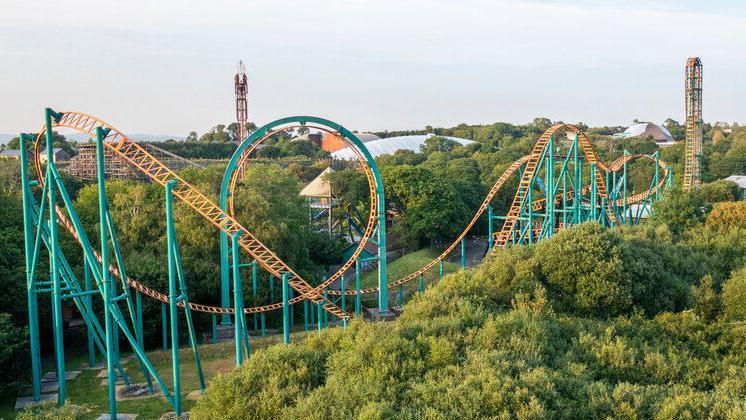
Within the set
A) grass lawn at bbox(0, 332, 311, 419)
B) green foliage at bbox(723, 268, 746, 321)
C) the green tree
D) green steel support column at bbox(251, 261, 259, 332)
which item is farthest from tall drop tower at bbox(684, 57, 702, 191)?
grass lawn at bbox(0, 332, 311, 419)

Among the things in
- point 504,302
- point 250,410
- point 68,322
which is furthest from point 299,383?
point 68,322

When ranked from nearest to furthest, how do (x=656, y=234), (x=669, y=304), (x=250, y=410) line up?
(x=250, y=410), (x=669, y=304), (x=656, y=234)

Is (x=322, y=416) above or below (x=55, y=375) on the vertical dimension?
above

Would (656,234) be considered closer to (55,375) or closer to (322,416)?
(322,416)

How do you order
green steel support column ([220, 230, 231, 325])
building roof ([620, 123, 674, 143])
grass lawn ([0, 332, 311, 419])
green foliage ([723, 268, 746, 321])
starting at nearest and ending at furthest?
grass lawn ([0, 332, 311, 419]) → green foliage ([723, 268, 746, 321]) → green steel support column ([220, 230, 231, 325]) → building roof ([620, 123, 674, 143])

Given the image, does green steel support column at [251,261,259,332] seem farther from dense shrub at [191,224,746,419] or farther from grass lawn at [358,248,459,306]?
dense shrub at [191,224,746,419]

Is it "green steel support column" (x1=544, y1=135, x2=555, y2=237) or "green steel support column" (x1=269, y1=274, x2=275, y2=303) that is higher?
"green steel support column" (x1=544, y1=135, x2=555, y2=237)

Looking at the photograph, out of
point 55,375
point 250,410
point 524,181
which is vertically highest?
point 524,181
